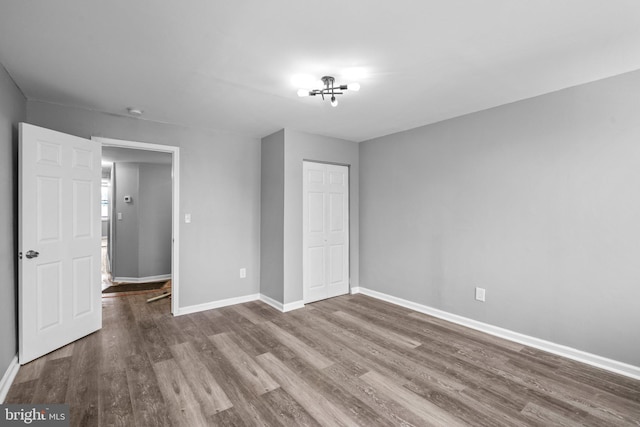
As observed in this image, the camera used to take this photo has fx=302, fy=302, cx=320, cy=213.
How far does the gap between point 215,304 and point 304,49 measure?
3408 mm

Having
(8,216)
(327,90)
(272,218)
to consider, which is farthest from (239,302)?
(327,90)

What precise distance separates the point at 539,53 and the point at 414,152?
1967mm

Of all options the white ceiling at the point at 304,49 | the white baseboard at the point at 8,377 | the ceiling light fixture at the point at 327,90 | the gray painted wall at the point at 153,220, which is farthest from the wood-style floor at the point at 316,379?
the gray painted wall at the point at 153,220

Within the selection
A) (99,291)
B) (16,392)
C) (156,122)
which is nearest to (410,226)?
(156,122)

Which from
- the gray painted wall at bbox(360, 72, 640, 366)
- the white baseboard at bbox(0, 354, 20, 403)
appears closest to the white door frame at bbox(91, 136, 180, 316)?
the white baseboard at bbox(0, 354, 20, 403)

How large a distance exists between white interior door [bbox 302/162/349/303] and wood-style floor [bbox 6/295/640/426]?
1046 mm

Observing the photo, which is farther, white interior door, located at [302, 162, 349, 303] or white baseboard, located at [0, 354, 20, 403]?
white interior door, located at [302, 162, 349, 303]

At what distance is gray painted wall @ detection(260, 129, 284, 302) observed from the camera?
160 inches

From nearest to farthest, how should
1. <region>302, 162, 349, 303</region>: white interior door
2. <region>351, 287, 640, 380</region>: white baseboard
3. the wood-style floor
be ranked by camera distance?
the wood-style floor, <region>351, 287, 640, 380</region>: white baseboard, <region>302, 162, 349, 303</region>: white interior door

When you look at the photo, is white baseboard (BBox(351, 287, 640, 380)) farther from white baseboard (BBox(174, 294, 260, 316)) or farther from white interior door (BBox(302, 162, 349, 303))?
white baseboard (BBox(174, 294, 260, 316))

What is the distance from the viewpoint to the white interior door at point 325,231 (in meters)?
4.37

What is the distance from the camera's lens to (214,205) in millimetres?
4152

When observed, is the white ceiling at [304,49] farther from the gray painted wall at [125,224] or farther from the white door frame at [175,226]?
the gray painted wall at [125,224]

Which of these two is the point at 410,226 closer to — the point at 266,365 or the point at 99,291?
the point at 266,365
